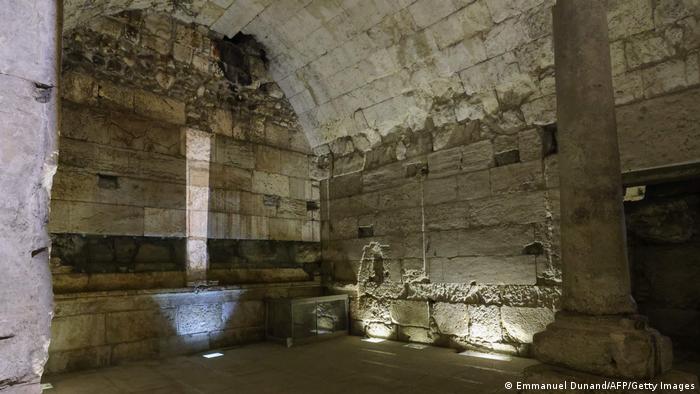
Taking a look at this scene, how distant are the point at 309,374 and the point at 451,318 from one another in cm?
179

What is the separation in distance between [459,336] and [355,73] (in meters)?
3.33

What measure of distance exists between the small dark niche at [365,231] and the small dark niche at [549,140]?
237 cm

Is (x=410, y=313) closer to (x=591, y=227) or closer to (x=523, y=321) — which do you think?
(x=523, y=321)

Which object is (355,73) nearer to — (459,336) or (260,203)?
(260,203)

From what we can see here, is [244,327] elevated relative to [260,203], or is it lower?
lower

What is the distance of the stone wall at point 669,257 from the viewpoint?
384 centimetres

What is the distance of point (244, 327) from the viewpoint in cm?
535

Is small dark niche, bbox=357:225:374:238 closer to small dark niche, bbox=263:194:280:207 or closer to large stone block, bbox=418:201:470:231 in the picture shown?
large stone block, bbox=418:201:470:231

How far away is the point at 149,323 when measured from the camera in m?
4.61

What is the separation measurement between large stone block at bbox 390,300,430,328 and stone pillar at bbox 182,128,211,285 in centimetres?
230

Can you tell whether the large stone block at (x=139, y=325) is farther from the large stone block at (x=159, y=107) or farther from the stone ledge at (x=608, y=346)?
the stone ledge at (x=608, y=346)

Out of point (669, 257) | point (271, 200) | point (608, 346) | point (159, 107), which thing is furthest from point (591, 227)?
point (159, 107)

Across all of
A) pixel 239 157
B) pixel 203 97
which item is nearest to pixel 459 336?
pixel 239 157

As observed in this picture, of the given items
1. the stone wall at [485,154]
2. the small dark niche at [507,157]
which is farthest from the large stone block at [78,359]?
the small dark niche at [507,157]
